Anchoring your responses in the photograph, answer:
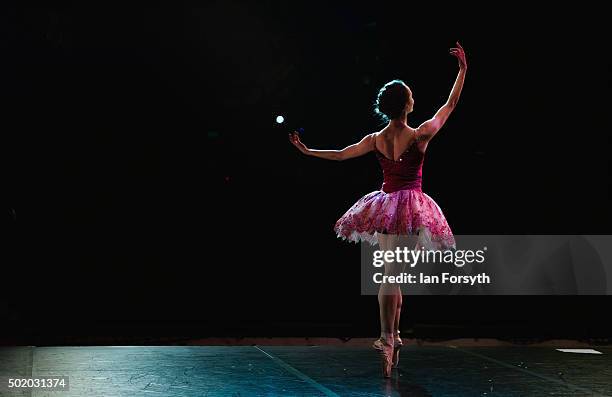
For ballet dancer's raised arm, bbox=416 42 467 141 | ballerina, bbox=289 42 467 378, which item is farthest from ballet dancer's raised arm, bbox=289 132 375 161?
ballet dancer's raised arm, bbox=416 42 467 141

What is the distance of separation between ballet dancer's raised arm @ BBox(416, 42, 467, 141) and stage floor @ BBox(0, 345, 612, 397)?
42.2 inches

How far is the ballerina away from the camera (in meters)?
3.45

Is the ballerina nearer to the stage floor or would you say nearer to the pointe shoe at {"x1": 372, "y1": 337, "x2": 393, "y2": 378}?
the pointe shoe at {"x1": 372, "y1": 337, "x2": 393, "y2": 378}

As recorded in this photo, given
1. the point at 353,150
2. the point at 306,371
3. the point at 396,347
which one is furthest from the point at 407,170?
the point at 306,371

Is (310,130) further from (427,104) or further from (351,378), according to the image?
(351,378)

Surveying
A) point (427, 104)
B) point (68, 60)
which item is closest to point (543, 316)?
point (427, 104)

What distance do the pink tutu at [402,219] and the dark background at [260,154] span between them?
1.94m

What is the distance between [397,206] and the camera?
11.5 ft

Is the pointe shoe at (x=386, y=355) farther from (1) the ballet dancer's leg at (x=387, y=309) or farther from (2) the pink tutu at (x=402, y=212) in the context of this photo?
(2) the pink tutu at (x=402, y=212)

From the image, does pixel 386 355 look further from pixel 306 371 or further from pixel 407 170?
pixel 407 170

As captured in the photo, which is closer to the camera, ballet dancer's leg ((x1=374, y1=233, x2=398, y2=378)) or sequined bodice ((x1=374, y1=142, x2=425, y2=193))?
ballet dancer's leg ((x1=374, y1=233, x2=398, y2=378))

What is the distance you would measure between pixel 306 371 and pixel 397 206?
84 cm

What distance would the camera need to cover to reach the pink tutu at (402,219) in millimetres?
3451

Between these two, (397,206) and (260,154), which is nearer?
(397,206)
